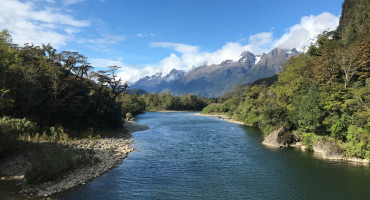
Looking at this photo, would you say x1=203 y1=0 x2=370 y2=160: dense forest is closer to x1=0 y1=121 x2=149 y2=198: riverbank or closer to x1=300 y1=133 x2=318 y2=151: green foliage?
x1=300 y1=133 x2=318 y2=151: green foliage

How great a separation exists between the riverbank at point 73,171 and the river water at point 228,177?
1.08 m

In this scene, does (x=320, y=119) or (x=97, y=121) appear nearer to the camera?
(x=320, y=119)

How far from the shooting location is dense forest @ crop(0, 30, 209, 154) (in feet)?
97.7

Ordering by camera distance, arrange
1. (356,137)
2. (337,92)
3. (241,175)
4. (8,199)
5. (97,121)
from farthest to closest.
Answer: (97,121), (337,92), (356,137), (241,175), (8,199)

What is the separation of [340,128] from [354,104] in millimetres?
3445

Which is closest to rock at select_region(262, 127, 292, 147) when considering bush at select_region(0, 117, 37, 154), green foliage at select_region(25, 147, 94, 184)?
green foliage at select_region(25, 147, 94, 184)

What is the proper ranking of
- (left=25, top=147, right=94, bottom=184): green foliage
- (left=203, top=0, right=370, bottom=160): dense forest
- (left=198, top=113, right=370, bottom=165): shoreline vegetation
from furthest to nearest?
(left=198, top=113, right=370, bottom=165): shoreline vegetation
(left=203, top=0, right=370, bottom=160): dense forest
(left=25, top=147, right=94, bottom=184): green foliage

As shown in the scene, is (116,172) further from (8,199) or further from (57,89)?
(57,89)

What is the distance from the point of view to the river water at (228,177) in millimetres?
18141

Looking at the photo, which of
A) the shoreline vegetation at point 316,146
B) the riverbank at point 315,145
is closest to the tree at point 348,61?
the riverbank at point 315,145

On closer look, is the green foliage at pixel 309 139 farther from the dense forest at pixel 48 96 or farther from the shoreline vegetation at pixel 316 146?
the dense forest at pixel 48 96

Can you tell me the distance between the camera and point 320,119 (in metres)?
31.9

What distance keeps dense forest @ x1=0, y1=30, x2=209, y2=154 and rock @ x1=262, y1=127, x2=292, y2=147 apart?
30048 millimetres

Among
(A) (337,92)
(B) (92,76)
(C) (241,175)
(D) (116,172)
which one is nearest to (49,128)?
(B) (92,76)
